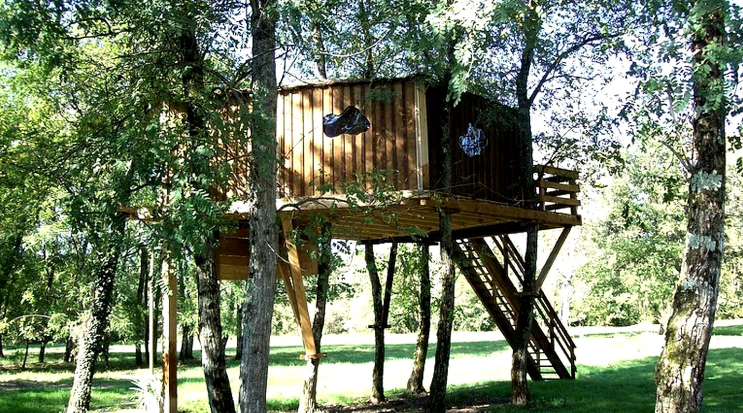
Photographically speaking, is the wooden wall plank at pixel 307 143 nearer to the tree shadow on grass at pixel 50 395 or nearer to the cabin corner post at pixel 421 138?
the cabin corner post at pixel 421 138

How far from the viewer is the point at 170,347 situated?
13875 mm

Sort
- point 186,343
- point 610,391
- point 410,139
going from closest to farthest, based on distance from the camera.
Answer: point 410,139
point 610,391
point 186,343

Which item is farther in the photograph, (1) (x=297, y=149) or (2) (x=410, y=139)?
(1) (x=297, y=149)

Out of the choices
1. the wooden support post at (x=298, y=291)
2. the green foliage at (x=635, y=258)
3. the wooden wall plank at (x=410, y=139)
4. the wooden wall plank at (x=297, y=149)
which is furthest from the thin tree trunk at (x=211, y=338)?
the green foliage at (x=635, y=258)

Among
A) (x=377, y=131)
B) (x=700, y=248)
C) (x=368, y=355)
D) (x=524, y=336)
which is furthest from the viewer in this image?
(x=368, y=355)

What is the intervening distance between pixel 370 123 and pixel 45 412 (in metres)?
11.3

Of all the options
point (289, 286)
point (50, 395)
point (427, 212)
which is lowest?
point (50, 395)

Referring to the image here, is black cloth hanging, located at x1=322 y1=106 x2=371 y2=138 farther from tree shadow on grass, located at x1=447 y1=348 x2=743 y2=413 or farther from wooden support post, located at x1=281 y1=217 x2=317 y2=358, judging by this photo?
tree shadow on grass, located at x1=447 y1=348 x2=743 y2=413

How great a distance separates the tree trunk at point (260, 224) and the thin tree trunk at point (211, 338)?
228cm

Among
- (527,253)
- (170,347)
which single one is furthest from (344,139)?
(170,347)

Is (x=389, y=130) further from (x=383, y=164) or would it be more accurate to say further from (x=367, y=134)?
(x=383, y=164)

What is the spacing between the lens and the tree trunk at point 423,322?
Answer: 588 inches

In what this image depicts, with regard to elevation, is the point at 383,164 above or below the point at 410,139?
→ below

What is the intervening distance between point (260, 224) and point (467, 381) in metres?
12.8
